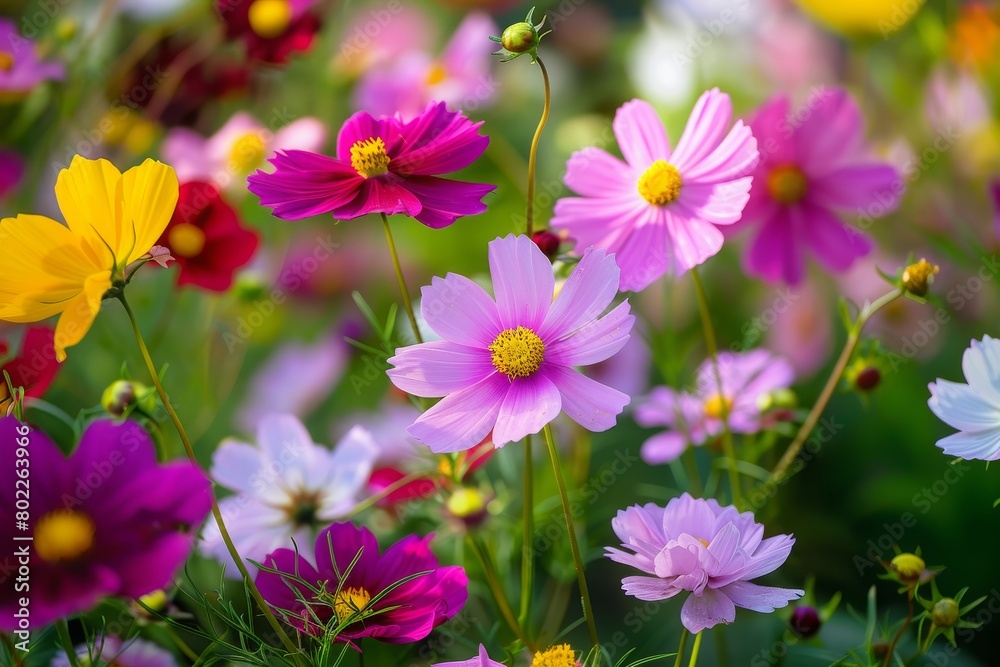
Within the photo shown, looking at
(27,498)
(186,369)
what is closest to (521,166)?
(186,369)

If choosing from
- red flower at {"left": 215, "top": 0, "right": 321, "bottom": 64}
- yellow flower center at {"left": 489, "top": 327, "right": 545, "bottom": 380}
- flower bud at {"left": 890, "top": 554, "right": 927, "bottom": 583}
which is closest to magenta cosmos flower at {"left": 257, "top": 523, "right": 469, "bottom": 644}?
yellow flower center at {"left": 489, "top": 327, "right": 545, "bottom": 380}

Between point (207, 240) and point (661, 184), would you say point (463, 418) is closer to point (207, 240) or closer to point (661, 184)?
point (661, 184)

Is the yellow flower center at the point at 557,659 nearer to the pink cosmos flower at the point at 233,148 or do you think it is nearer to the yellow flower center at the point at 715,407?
the yellow flower center at the point at 715,407

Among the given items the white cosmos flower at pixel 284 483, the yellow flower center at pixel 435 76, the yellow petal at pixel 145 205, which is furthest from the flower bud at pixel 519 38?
the yellow flower center at pixel 435 76

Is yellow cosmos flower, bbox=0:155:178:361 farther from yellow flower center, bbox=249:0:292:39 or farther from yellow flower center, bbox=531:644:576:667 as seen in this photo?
yellow flower center, bbox=249:0:292:39

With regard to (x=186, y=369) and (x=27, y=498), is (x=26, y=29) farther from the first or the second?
(x=27, y=498)
